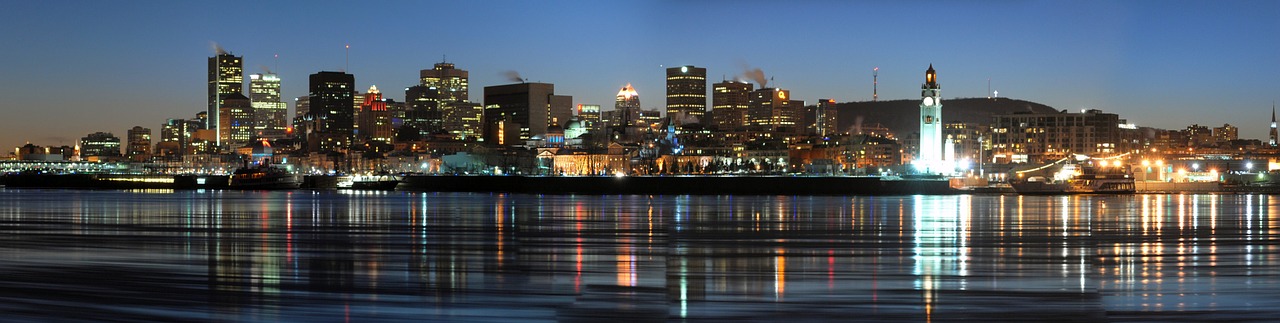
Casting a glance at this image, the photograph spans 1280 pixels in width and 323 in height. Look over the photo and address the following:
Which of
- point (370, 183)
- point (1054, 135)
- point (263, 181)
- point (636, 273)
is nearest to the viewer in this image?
point (636, 273)

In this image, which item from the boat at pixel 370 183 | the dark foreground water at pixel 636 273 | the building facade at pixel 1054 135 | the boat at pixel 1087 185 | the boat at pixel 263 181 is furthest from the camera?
the building facade at pixel 1054 135

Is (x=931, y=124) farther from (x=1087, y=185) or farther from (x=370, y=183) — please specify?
(x=370, y=183)

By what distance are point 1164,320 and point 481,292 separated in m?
8.39

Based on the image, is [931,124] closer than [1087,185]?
No

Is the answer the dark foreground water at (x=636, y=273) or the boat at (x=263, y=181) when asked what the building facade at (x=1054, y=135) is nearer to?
the boat at (x=263, y=181)

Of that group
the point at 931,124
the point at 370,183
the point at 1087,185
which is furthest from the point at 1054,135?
the point at 370,183

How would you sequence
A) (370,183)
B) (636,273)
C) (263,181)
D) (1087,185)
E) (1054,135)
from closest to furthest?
(636,273), (1087,185), (370,183), (263,181), (1054,135)

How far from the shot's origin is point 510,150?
195875 millimetres

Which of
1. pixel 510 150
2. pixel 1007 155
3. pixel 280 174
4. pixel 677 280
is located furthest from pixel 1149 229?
pixel 510 150

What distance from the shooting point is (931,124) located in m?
129

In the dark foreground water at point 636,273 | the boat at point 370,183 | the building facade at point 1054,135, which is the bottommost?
the boat at point 370,183

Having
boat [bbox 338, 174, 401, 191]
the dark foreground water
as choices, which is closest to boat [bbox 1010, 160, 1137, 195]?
boat [bbox 338, 174, 401, 191]

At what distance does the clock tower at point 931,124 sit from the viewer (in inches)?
5039

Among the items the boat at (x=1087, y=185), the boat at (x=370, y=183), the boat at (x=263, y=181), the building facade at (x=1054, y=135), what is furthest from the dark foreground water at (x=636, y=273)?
the building facade at (x=1054, y=135)
